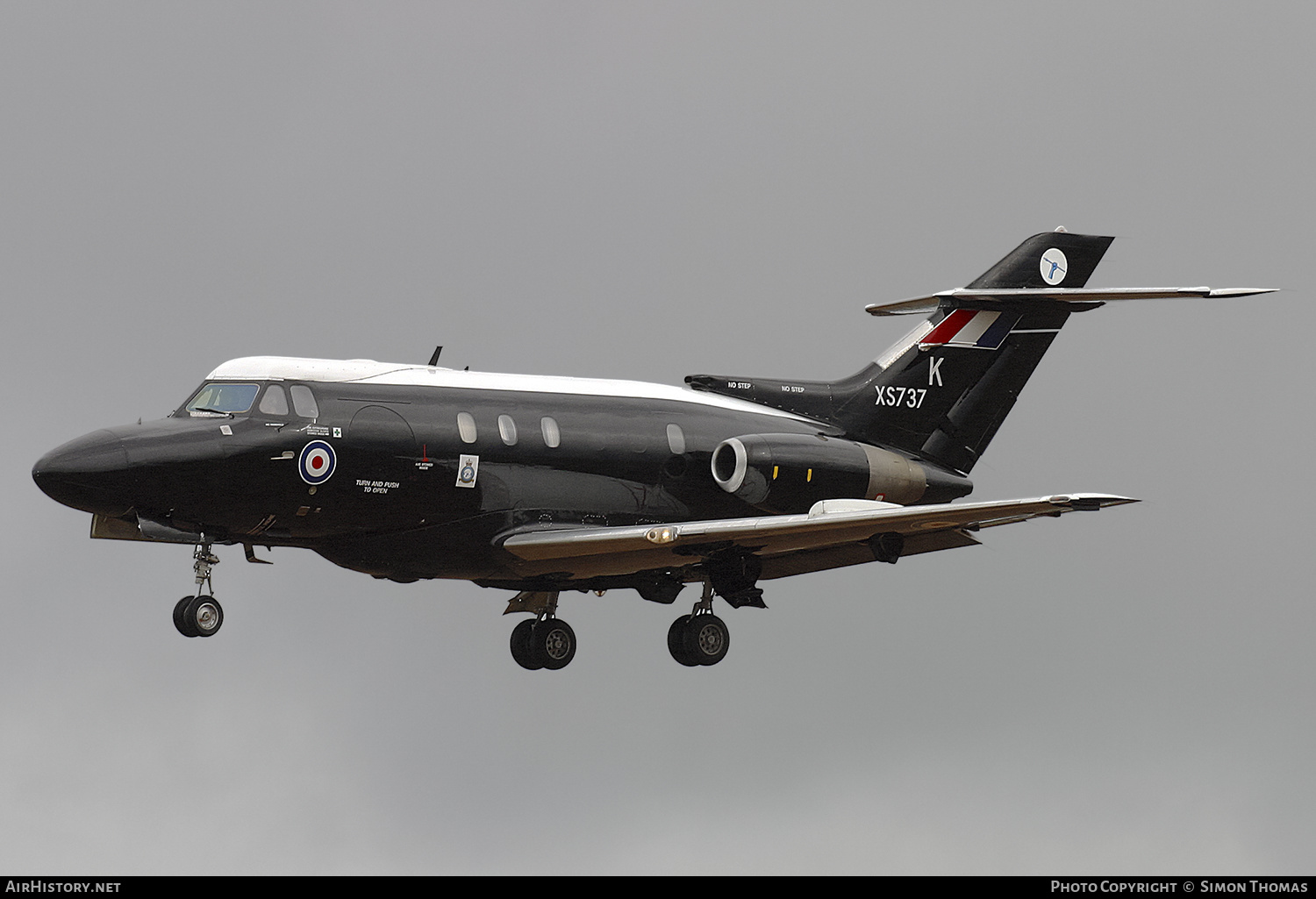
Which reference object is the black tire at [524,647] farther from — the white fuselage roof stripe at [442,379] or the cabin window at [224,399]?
the cabin window at [224,399]

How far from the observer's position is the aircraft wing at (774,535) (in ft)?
91.7

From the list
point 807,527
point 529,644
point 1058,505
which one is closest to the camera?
point 1058,505

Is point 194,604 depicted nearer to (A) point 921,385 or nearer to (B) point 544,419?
(B) point 544,419

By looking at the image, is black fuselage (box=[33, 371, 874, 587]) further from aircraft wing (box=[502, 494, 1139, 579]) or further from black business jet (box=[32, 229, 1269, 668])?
aircraft wing (box=[502, 494, 1139, 579])

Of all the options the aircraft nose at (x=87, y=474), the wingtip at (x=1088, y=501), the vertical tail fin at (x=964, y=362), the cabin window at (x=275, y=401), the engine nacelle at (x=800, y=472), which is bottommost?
the wingtip at (x=1088, y=501)

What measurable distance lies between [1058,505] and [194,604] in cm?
1177

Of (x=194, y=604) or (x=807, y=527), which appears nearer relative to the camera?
(x=194, y=604)

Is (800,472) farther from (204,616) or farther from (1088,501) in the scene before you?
(204,616)

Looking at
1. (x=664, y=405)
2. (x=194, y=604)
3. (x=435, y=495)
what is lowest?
(x=194, y=604)

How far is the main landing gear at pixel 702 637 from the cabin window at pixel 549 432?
3.53m

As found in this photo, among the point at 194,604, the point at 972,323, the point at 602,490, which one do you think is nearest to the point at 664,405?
the point at 602,490

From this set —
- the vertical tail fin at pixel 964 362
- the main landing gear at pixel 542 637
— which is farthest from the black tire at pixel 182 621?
the vertical tail fin at pixel 964 362

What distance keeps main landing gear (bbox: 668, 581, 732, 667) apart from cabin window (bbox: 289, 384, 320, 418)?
7154mm

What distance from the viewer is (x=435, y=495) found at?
28.8 meters
